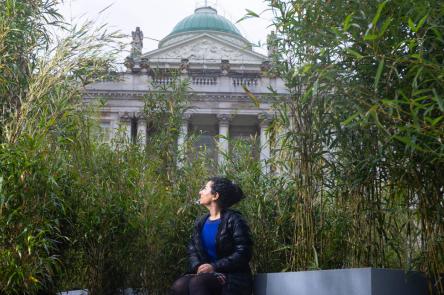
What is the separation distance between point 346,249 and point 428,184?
111 cm

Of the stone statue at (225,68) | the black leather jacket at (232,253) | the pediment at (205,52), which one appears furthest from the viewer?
the pediment at (205,52)

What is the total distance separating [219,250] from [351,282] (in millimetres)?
966

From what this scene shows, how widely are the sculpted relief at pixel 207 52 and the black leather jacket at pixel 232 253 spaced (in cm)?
2624

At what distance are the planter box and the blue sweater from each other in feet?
1.47

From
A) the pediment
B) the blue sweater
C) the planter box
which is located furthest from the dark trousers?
the pediment

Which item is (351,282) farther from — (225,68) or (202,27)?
(202,27)

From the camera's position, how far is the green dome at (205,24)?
3509 centimetres

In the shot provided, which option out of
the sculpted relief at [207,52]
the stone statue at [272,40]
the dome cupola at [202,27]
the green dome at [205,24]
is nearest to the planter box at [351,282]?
the stone statue at [272,40]

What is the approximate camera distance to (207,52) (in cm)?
3173

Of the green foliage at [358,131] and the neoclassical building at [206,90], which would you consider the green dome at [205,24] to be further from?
the green foliage at [358,131]

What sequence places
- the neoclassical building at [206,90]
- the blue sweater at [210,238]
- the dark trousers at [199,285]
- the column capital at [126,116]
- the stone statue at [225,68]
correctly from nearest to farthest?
the dark trousers at [199,285] → the blue sweater at [210,238] → the column capital at [126,116] → the neoclassical building at [206,90] → the stone statue at [225,68]

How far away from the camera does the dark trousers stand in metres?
4.50

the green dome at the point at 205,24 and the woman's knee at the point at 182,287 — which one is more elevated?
the green dome at the point at 205,24

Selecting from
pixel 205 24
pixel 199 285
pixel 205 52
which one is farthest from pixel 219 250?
pixel 205 24
